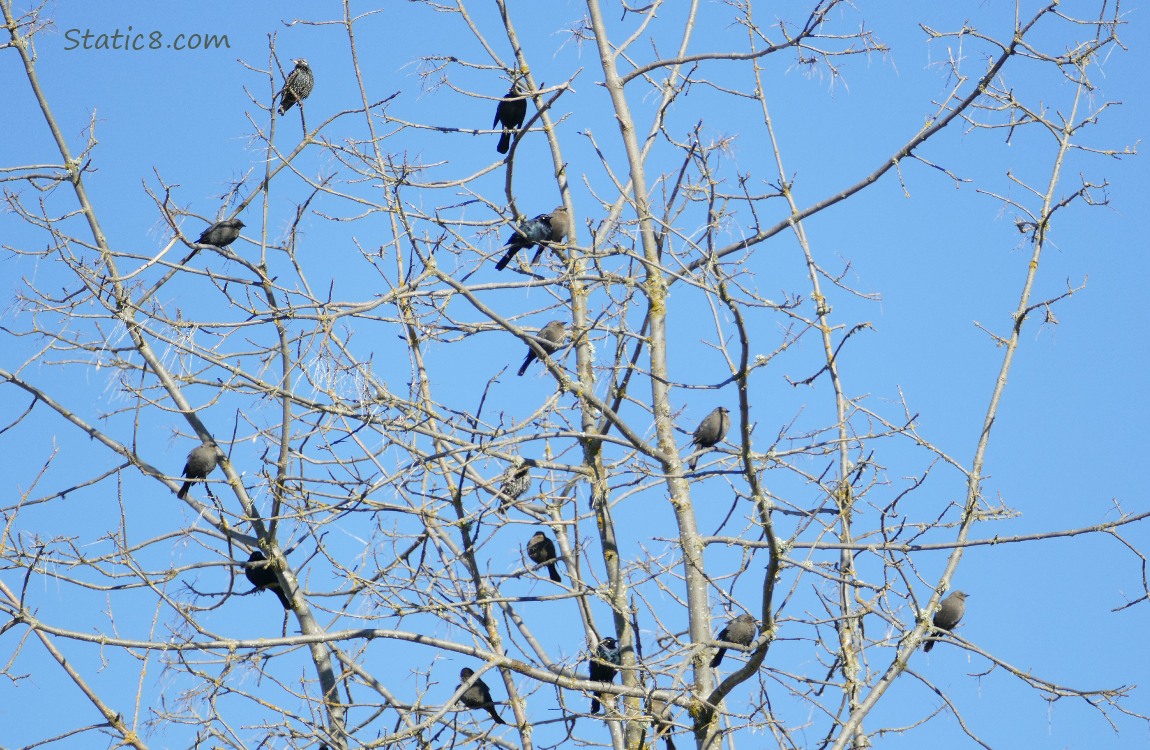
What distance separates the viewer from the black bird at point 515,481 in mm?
5117

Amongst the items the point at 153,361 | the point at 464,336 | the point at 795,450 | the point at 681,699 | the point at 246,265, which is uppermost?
the point at 246,265

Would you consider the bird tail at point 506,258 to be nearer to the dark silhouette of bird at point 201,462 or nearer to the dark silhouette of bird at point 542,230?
the dark silhouette of bird at point 542,230

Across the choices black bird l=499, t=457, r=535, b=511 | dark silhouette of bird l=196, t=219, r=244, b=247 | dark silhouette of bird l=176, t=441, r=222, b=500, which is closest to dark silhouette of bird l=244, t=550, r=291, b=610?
dark silhouette of bird l=176, t=441, r=222, b=500

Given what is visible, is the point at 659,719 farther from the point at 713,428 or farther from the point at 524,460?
the point at 713,428

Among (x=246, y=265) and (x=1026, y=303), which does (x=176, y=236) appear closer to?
(x=246, y=265)

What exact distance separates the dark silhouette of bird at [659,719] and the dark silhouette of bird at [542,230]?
2195 mm

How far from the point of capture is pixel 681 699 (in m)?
4.93

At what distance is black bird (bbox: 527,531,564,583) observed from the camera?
6.75m

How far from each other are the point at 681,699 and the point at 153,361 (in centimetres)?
314

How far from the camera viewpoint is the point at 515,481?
568 cm

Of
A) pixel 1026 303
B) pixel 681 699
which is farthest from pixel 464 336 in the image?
pixel 1026 303

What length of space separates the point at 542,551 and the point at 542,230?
1817 mm

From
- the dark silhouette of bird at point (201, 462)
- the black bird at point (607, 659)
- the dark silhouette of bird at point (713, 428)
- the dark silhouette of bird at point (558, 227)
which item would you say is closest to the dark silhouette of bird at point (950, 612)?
the dark silhouette of bird at point (713, 428)

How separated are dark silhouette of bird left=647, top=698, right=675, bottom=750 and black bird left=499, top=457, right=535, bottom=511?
1.03 m
